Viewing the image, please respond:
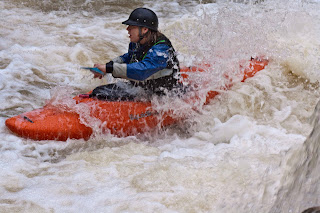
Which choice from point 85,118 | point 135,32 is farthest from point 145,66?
point 85,118

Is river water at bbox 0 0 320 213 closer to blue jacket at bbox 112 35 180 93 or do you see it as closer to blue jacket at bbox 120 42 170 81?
blue jacket at bbox 112 35 180 93

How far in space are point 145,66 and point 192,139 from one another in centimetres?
91

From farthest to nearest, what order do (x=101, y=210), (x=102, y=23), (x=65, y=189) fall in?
(x=102, y=23)
(x=65, y=189)
(x=101, y=210)

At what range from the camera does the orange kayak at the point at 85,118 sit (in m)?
3.61

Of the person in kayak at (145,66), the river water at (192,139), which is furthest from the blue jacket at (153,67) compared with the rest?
the river water at (192,139)

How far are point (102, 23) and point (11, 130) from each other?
473 cm

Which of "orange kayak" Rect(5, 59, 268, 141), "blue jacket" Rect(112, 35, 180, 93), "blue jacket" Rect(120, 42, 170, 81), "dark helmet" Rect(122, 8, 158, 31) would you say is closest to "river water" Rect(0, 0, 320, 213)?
"orange kayak" Rect(5, 59, 268, 141)

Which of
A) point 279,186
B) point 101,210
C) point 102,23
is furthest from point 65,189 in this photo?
point 102,23

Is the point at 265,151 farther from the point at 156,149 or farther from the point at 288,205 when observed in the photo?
the point at 288,205

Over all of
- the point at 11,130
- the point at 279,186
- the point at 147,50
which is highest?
the point at 147,50

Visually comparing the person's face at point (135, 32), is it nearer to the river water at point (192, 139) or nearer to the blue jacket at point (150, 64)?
the blue jacket at point (150, 64)

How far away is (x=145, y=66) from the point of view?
3492mm

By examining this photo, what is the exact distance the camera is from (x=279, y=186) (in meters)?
2.08

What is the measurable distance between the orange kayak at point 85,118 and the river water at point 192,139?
85 mm
